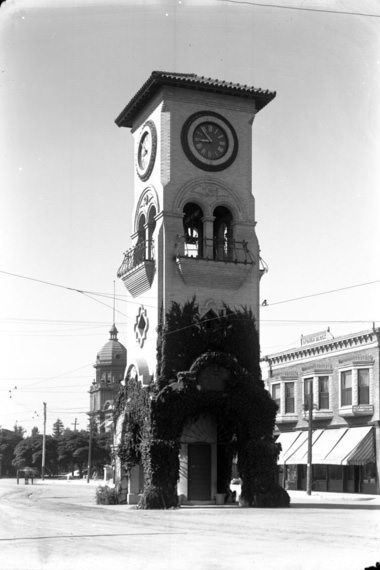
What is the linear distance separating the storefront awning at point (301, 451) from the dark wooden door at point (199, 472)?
1834cm

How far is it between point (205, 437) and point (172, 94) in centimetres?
1645

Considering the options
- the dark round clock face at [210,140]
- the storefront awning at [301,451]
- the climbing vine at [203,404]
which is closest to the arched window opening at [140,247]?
the climbing vine at [203,404]

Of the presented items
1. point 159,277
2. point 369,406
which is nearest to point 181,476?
point 159,277

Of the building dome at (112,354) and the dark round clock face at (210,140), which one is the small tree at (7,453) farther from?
the dark round clock face at (210,140)

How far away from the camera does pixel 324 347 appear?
5719cm

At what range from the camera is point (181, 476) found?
39000 mm

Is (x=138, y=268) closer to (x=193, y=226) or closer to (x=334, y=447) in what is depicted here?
(x=193, y=226)

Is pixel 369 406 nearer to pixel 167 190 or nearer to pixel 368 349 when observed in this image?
pixel 368 349

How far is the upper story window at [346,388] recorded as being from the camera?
177 ft

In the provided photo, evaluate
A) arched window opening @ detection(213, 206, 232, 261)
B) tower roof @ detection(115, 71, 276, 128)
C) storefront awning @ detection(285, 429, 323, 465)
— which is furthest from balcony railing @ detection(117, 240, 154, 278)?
storefront awning @ detection(285, 429, 323, 465)

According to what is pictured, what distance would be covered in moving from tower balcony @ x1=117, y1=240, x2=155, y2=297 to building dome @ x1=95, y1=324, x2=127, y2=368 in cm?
11777

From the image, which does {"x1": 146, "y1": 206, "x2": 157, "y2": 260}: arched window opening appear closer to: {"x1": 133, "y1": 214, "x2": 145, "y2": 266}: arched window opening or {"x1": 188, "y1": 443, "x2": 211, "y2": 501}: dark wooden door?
{"x1": 133, "y1": 214, "x2": 145, "y2": 266}: arched window opening

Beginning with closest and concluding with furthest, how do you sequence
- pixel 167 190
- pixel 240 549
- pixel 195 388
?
pixel 240 549, pixel 195 388, pixel 167 190

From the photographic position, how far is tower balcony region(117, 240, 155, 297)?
3932 centimetres
